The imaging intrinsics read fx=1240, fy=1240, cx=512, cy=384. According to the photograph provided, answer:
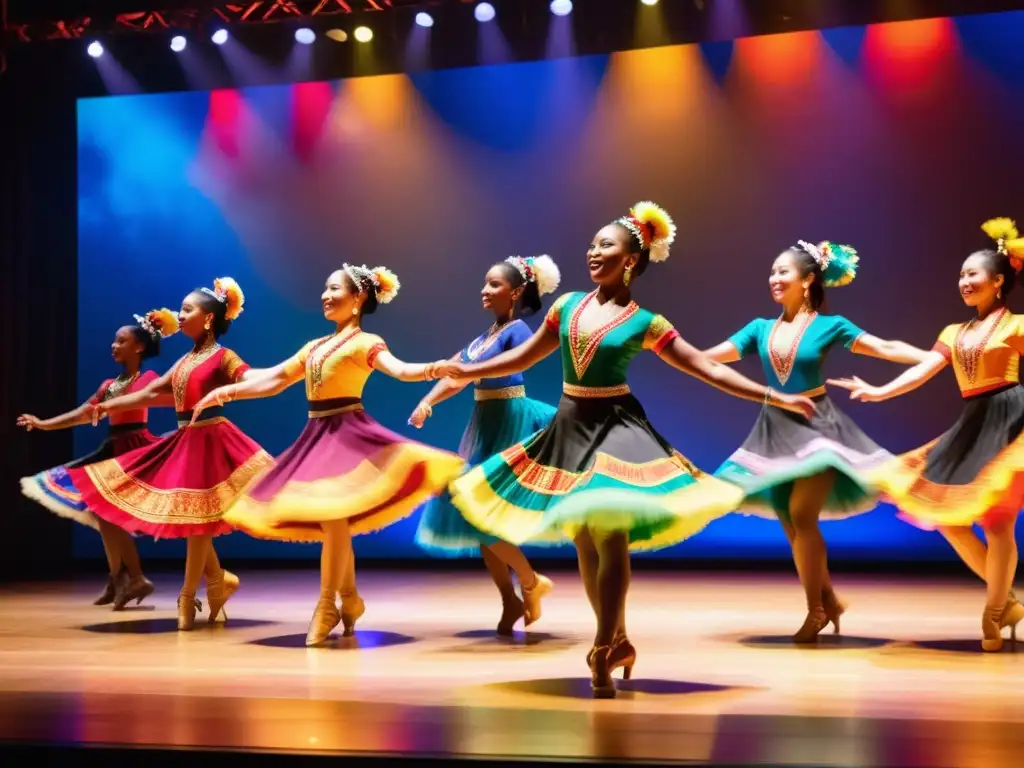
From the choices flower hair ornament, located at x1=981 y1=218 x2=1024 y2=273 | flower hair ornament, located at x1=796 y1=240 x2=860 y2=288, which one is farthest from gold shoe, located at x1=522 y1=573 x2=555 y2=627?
flower hair ornament, located at x1=981 y1=218 x2=1024 y2=273

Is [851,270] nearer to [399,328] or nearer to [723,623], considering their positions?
[723,623]

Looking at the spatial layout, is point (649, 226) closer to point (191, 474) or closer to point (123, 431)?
point (191, 474)

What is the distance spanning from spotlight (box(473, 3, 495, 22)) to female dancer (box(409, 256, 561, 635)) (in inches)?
107

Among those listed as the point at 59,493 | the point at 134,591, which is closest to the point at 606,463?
the point at 59,493

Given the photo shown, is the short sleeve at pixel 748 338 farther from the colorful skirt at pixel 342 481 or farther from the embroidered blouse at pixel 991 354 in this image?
the colorful skirt at pixel 342 481

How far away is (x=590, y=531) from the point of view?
3.55 metres

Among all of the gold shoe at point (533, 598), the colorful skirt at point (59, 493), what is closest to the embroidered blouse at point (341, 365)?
the gold shoe at point (533, 598)

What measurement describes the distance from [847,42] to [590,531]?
15.2ft

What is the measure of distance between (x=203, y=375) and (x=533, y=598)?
1679 mm

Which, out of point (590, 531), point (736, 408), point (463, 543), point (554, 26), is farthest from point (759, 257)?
point (590, 531)

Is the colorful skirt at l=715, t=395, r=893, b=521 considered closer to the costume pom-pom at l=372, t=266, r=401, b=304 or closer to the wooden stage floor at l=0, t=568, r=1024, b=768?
the wooden stage floor at l=0, t=568, r=1024, b=768

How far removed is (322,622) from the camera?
15.3 feet

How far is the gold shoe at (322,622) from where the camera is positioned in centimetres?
463

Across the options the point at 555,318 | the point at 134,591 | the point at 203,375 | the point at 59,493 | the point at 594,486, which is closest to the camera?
the point at 594,486
